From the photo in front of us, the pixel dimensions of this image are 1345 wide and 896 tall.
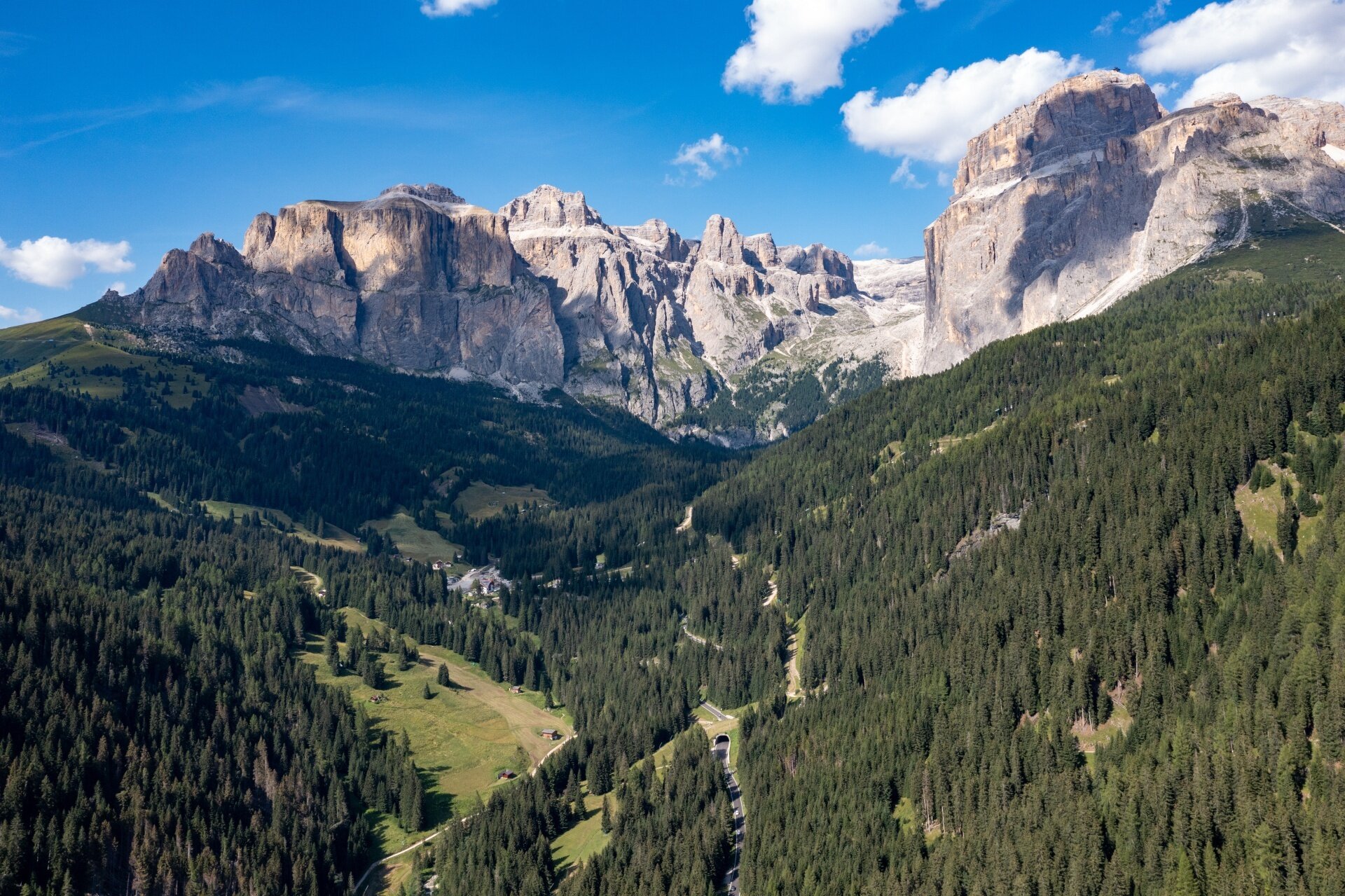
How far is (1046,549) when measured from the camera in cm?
14400

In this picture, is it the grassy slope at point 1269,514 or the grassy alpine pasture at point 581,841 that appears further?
the grassy alpine pasture at point 581,841

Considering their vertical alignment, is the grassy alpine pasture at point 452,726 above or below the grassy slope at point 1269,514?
below

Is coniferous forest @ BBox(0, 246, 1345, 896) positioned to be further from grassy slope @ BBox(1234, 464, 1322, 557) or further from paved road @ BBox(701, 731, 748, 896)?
paved road @ BBox(701, 731, 748, 896)

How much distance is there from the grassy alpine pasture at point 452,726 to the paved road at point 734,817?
29.7m

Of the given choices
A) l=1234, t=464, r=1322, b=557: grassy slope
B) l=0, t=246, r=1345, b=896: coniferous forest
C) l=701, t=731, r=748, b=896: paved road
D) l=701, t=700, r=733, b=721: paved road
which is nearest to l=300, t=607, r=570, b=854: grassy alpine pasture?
l=0, t=246, r=1345, b=896: coniferous forest

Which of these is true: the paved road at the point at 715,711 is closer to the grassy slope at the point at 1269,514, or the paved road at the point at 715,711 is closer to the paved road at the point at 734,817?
the paved road at the point at 734,817

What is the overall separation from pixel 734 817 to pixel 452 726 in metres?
59.7

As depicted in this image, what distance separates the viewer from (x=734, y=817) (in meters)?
130

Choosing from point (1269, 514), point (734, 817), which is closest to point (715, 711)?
point (734, 817)

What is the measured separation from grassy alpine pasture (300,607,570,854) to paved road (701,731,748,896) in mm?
29724

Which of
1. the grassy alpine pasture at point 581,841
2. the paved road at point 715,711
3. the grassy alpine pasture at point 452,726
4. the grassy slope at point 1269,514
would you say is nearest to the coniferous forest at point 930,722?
the grassy slope at point 1269,514

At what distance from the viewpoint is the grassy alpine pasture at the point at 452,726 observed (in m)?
147

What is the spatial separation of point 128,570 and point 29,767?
289 feet

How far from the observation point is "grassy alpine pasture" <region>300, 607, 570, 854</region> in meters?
147
